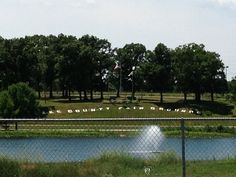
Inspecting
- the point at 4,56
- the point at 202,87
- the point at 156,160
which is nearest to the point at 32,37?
the point at 4,56

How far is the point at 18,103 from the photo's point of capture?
314 feet

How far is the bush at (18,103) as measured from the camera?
93.7 metres

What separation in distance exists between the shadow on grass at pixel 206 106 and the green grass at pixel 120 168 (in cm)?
9192

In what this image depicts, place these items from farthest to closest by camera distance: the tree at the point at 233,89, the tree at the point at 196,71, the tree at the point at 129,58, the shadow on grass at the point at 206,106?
1. the tree at the point at 129,58
2. the tree at the point at 196,71
3. the tree at the point at 233,89
4. the shadow on grass at the point at 206,106

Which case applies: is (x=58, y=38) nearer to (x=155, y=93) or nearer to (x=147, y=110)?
(x=155, y=93)

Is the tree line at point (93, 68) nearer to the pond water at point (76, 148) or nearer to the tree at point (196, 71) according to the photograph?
the tree at point (196, 71)

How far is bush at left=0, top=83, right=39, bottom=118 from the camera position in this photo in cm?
9369

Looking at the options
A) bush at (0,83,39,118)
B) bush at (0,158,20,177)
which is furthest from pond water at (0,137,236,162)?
bush at (0,83,39,118)

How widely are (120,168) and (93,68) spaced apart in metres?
109

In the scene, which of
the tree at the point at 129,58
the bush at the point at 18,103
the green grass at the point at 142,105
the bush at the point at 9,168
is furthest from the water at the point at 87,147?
the tree at the point at 129,58

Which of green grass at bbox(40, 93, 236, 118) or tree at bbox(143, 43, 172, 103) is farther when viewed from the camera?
tree at bbox(143, 43, 172, 103)

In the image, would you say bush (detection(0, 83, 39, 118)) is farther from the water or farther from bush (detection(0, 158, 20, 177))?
bush (detection(0, 158, 20, 177))

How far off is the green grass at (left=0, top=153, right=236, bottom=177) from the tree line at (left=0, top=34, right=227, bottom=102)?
102838 mm

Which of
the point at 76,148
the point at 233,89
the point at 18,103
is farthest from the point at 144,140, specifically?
the point at 233,89
